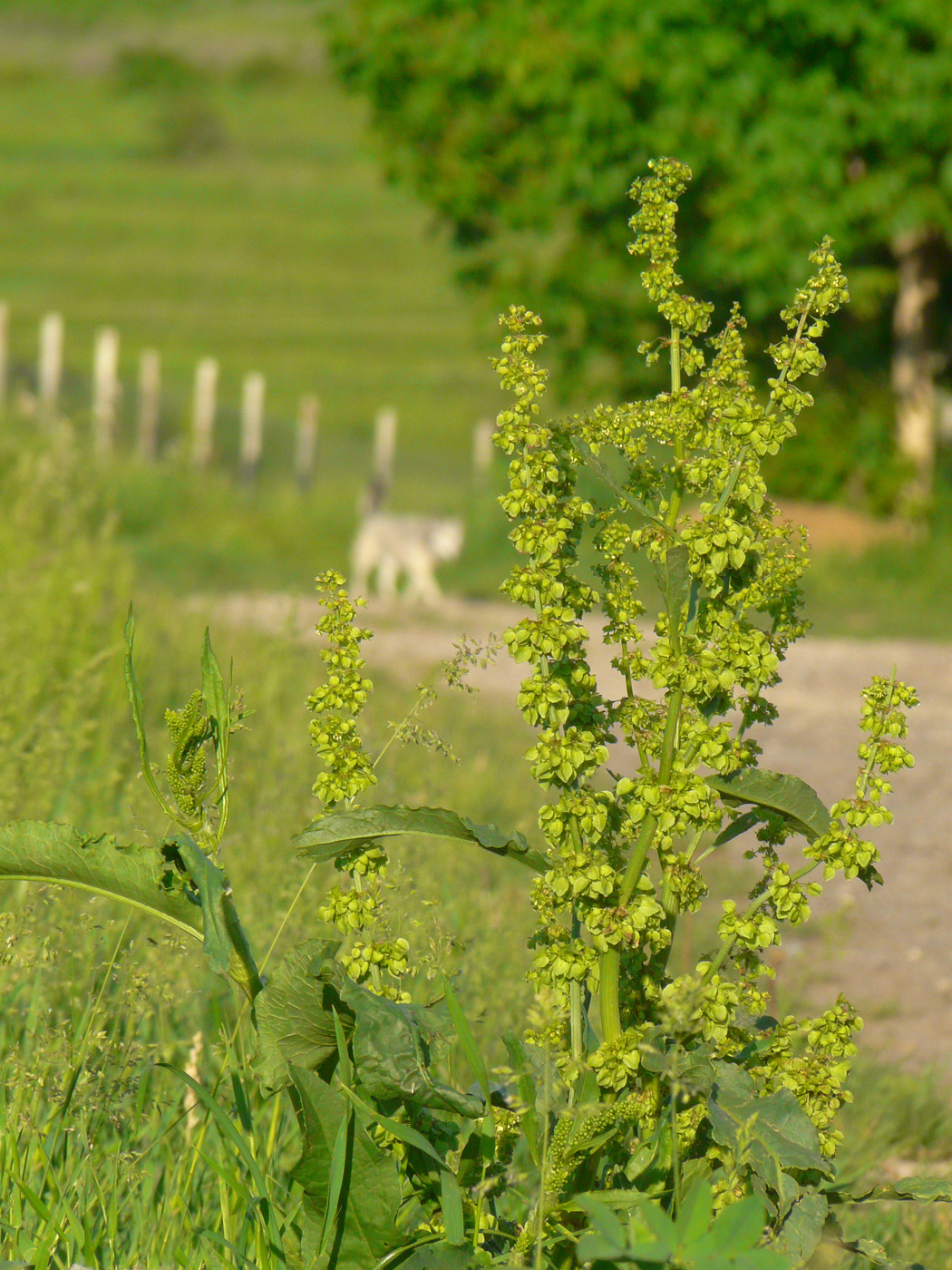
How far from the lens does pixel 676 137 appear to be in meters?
9.45

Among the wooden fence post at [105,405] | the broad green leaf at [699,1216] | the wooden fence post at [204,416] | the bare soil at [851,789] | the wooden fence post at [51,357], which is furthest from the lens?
the wooden fence post at [51,357]

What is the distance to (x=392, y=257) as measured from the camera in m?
41.8

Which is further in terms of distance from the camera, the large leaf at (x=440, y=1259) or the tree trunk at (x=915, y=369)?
the tree trunk at (x=915, y=369)

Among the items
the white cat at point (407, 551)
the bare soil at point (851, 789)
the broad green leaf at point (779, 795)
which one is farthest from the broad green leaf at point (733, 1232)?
the white cat at point (407, 551)

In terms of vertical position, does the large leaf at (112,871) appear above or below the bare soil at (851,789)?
above

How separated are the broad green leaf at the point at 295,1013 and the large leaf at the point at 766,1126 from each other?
348 millimetres

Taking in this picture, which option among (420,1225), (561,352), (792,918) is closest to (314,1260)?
(420,1225)

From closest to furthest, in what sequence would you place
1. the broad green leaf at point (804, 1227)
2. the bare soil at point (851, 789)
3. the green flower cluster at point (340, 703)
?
the broad green leaf at point (804, 1227), the green flower cluster at point (340, 703), the bare soil at point (851, 789)

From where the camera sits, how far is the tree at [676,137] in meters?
9.35

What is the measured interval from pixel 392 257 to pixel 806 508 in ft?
107

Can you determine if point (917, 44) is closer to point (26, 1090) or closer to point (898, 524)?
point (898, 524)

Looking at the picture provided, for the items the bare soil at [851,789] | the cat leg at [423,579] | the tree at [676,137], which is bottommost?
the cat leg at [423,579]

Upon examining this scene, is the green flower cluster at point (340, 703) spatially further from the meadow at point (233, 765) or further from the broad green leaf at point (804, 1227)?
the broad green leaf at point (804, 1227)

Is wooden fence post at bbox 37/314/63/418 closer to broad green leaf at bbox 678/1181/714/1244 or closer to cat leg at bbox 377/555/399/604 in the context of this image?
cat leg at bbox 377/555/399/604
